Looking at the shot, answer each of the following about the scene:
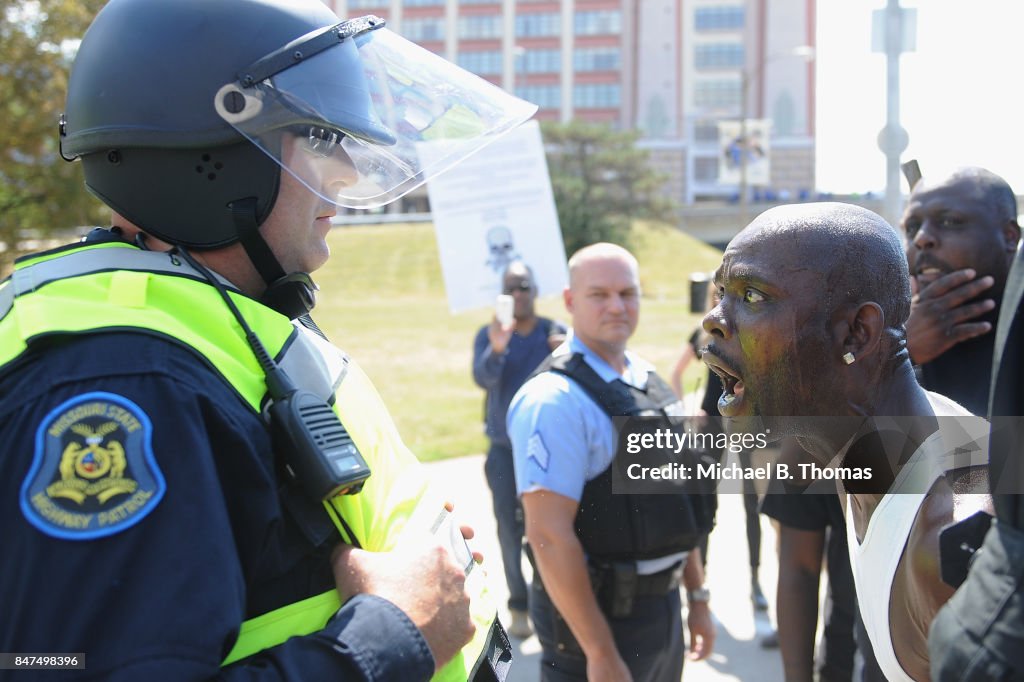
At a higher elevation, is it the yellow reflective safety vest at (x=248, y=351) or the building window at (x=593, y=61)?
the building window at (x=593, y=61)

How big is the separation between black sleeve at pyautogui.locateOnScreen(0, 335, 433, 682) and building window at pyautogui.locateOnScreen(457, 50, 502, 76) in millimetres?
81528

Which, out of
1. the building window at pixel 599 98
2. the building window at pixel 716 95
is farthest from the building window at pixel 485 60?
the building window at pixel 716 95

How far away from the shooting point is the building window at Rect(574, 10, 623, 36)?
80.4 m

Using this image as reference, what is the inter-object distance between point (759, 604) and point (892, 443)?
12.5ft

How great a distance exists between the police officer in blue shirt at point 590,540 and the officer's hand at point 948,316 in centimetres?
86

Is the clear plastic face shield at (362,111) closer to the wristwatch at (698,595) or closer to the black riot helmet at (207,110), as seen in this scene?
the black riot helmet at (207,110)

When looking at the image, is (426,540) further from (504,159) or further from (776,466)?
(504,159)

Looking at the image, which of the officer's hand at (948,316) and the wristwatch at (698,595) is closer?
the officer's hand at (948,316)

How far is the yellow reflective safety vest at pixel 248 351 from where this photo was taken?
131cm

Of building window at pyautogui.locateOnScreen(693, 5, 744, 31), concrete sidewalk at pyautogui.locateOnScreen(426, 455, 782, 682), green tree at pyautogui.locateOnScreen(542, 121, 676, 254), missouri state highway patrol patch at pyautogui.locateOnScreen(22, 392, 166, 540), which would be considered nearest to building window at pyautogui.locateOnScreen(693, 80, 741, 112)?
building window at pyautogui.locateOnScreen(693, 5, 744, 31)

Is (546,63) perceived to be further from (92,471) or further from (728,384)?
(92,471)

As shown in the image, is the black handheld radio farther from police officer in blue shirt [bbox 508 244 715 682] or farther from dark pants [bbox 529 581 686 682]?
dark pants [bbox 529 581 686 682]

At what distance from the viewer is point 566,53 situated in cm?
8069

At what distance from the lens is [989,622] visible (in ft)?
3.13
